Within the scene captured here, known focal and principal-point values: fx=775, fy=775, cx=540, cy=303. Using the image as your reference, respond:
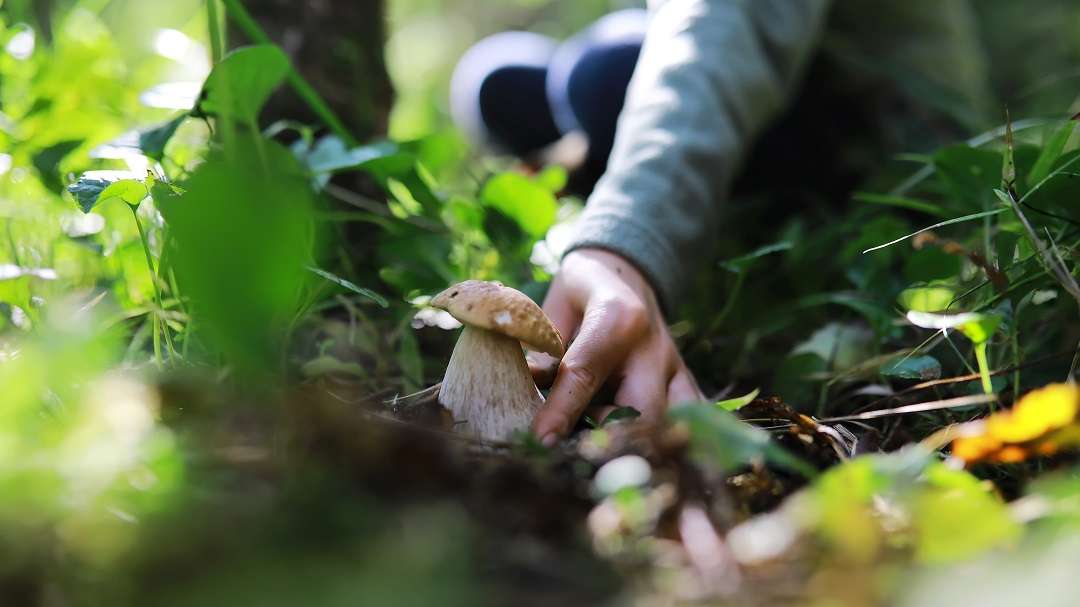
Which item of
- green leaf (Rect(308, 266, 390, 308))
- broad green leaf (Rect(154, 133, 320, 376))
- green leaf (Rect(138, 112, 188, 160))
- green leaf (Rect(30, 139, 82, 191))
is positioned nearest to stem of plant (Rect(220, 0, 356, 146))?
green leaf (Rect(138, 112, 188, 160))

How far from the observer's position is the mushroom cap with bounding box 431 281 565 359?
2.33ft

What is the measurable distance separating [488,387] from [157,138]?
0.53 m

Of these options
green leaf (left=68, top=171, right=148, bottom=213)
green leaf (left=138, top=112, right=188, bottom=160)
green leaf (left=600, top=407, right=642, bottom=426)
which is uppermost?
green leaf (left=138, top=112, right=188, bottom=160)

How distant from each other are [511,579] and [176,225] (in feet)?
0.80

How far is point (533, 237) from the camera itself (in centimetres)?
119

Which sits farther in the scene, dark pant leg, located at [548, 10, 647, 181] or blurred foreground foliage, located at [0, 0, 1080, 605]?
dark pant leg, located at [548, 10, 647, 181]

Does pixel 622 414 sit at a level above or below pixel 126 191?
below

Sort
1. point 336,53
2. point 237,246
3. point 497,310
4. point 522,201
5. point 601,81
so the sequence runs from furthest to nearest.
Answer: point 601,81
point 336,53
point 522,201
point 497,310
point 237,246

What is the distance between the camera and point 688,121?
1214 mm

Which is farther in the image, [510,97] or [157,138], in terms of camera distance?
[510,97]

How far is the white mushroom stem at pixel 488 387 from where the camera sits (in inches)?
28.9

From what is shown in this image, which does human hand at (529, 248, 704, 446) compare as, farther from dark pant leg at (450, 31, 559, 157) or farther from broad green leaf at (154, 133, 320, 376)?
dark pant leg at (450, 31, 559, 157)

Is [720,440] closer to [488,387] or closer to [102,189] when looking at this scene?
[488,387]

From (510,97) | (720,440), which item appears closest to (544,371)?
(720,440)
